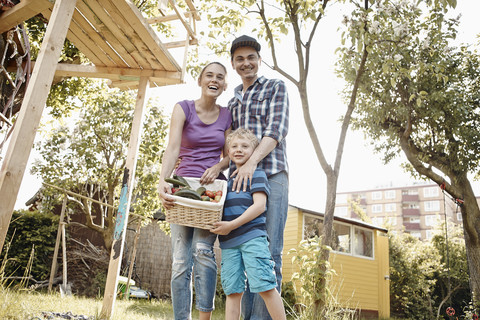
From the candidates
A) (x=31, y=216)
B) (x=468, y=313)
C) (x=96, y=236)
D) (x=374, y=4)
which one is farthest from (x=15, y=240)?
(x=468, y=313)

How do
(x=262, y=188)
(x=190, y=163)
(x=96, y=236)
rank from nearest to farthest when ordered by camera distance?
(x=262, y=188) → (x=190, y=163) → (x=96, y=236)

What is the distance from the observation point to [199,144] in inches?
94.7

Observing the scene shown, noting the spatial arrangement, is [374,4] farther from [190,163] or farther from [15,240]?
[15,240]

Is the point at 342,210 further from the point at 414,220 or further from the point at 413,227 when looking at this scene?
the point at 413,227

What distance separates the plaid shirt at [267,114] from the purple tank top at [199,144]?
0.17 meters

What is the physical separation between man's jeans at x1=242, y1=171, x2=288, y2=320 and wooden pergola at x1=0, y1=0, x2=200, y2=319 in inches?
58.8

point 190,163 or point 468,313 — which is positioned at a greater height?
point 190,163

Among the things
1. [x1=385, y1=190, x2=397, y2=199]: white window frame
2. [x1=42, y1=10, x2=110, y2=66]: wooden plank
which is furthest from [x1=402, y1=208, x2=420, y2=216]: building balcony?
[x1=42, y1=10, x2=110, y2=66]: wooden plank

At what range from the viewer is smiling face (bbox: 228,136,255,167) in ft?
7.19

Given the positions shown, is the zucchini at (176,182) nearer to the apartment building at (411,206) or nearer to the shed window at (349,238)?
the shed window at (349,238)

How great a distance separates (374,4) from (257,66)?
2999mm

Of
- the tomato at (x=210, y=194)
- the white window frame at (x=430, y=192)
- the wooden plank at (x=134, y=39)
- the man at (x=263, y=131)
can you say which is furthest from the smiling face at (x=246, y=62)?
the white window frame at (x=430, y=192)

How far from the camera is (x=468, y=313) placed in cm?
903

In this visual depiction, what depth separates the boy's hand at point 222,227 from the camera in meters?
1.99
